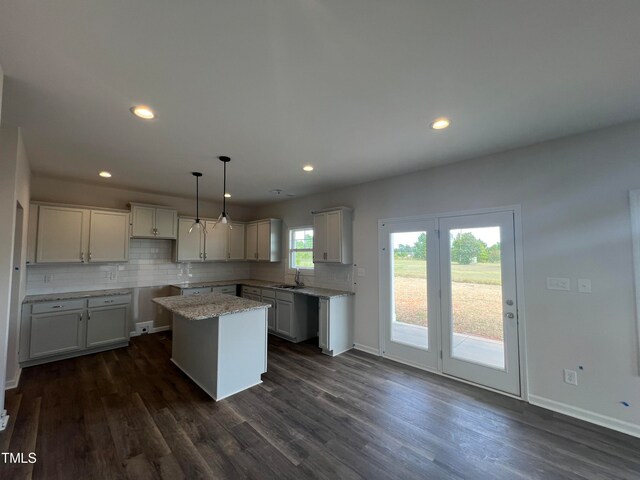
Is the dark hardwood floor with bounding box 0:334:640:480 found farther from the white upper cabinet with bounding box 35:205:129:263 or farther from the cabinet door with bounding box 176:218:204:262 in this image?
the cabinet door with bounding box 176:218:204:262

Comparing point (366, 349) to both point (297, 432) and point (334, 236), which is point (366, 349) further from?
point (297, 432)

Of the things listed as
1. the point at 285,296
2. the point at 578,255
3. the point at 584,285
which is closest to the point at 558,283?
the point at 584,285

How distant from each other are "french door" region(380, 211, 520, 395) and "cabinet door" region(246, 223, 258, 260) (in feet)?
10.1

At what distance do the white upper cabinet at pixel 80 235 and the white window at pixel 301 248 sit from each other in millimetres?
2902

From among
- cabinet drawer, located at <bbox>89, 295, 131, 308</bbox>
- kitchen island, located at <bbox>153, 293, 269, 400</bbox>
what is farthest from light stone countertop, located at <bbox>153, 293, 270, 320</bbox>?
cabinet drawer, located at <bbox>89, 295, 131, 308</bbox>

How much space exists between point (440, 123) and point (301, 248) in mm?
3626

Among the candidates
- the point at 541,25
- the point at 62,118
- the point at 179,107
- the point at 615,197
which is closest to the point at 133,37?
the point at 179,107

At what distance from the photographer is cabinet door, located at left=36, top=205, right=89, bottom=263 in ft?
12.5

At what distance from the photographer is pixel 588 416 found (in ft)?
7.98

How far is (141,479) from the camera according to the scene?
1802 mm

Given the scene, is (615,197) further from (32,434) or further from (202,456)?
(32,434)

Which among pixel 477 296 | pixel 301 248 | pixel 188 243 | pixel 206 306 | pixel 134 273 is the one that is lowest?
pixel 206 306

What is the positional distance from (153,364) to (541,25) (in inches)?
195

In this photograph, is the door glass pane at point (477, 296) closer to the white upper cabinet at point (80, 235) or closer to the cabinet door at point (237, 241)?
the cabinet door at point (237, 241)
